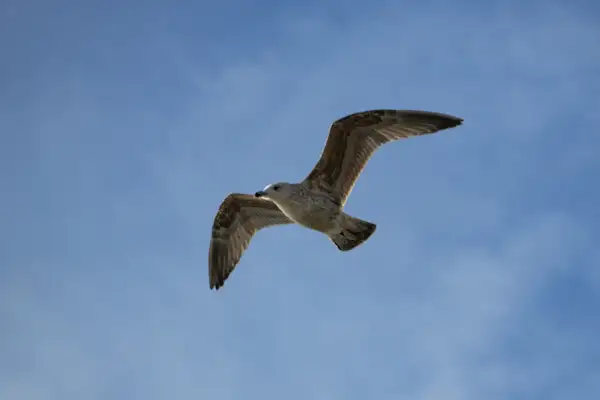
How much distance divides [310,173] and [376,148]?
1.06 m

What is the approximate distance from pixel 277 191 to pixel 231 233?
2.15m

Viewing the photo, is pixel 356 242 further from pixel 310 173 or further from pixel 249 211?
pixel 249 211

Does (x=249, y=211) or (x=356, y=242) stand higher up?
(x=249, y=211)

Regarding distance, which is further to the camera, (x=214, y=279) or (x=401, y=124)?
(x=214, y=279)

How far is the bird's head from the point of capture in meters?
13.8

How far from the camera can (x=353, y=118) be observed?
1370 centimetres

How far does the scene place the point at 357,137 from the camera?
13891mm

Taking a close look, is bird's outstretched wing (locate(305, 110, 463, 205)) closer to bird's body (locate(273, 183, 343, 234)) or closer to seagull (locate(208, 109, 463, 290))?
seagull (locate(208, 109, 463, 290))

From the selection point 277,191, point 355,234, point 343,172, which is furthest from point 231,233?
point 343,172

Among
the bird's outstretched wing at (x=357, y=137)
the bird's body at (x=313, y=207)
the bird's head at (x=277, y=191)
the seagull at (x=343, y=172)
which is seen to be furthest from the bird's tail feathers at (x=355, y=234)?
the bird's head at (x=277, y=191)

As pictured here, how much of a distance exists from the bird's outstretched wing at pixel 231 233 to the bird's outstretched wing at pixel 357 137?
1841mm

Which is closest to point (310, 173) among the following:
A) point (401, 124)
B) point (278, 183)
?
point (278, 183)

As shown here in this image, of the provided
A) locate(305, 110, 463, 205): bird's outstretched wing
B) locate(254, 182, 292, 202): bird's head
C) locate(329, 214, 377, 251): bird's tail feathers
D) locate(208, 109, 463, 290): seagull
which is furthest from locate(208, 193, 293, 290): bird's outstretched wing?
locate(305, 110, 463, 205): bird's outstretched wing

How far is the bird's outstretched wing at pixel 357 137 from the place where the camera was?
13742 millimetres
